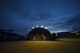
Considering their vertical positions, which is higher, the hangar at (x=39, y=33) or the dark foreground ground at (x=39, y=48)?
the hangar at (x=39, y=33)

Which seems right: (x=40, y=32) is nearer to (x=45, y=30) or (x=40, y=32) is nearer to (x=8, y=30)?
(x=45, y=30)

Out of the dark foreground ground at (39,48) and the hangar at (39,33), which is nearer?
the dark foreground ground at (39,48)

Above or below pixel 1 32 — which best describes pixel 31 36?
below

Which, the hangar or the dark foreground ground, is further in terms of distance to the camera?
the hangar

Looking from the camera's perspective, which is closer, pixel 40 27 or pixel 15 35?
pixel 40 27

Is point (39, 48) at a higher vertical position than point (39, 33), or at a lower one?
lower

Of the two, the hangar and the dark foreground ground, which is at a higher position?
the hangar

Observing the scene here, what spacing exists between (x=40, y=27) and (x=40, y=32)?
2.14 m

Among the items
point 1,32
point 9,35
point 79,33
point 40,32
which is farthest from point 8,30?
point 40,32

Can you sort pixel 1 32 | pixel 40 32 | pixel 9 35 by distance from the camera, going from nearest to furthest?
pixel 40 32
pixel 1 32
pixel 9 35

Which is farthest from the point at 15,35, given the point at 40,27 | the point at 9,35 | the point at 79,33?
the point at 40,27

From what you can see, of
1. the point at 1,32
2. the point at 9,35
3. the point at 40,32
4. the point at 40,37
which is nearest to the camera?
the point at 40,37

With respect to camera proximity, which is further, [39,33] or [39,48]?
[39,33]

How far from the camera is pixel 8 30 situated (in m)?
84.4
